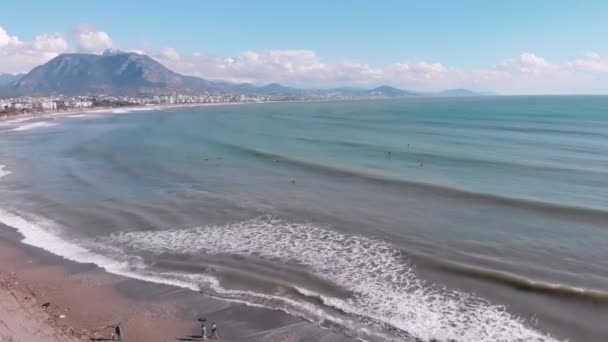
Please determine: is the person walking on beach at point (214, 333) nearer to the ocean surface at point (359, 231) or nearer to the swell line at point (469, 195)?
the ocean surface at point (359, 231)

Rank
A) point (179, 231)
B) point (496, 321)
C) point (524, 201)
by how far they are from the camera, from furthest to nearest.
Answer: point (524, 201)
point (179, 231)
point (496, 321)

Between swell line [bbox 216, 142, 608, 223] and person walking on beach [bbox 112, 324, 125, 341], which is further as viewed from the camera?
swell line [bbox 216, 142, 608, 223]

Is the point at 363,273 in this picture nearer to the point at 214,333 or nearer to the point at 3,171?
the point at 214,333

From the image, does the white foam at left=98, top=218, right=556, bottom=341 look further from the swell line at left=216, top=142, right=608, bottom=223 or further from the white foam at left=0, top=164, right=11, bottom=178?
the white foam at left=0, top=164, right=11, bottom=178

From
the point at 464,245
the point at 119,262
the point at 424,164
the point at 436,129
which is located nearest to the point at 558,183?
the point at 424,164

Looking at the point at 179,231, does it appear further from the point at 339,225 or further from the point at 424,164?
the point at 424,164

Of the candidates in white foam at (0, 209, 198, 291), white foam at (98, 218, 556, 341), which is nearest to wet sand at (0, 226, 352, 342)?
white foam at (0, 209, 198, 291)
